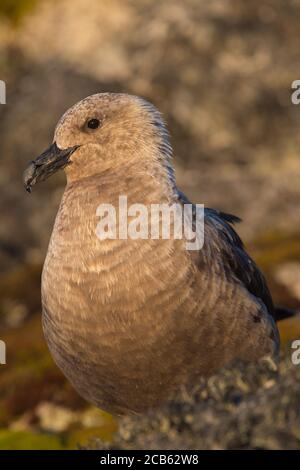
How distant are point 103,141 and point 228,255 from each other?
1967mm

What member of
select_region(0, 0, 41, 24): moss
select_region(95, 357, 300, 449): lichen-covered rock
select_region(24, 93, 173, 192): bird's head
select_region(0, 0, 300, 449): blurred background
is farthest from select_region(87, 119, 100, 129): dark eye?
select_region(0, 0, 41, 24): moss

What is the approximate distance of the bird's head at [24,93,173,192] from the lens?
10.4m

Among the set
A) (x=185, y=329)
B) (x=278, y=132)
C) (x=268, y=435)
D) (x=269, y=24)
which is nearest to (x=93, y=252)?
(x=185, y=329)

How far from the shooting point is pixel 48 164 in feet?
34.8

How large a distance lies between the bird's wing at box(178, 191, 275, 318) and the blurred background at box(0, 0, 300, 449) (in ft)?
44.9

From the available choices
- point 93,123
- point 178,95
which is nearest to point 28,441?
point 93,123

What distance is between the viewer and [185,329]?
9523 millimetres

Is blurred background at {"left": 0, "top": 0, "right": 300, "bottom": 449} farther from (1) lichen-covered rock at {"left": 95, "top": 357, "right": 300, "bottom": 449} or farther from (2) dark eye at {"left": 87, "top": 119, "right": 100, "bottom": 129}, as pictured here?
(1) lichen-covered rock at {"left": 95, "top": 357, "right": 300, "bottom": 449}

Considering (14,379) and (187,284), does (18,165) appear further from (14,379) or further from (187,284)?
(187,284)

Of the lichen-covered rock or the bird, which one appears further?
the bird

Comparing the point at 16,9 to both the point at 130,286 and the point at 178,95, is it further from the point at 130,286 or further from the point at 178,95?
the point at 130,286

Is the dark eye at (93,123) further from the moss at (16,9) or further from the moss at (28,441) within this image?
the moss at (16,9)

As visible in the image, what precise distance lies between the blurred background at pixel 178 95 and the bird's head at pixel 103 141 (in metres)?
14.9

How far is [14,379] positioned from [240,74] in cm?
1998
